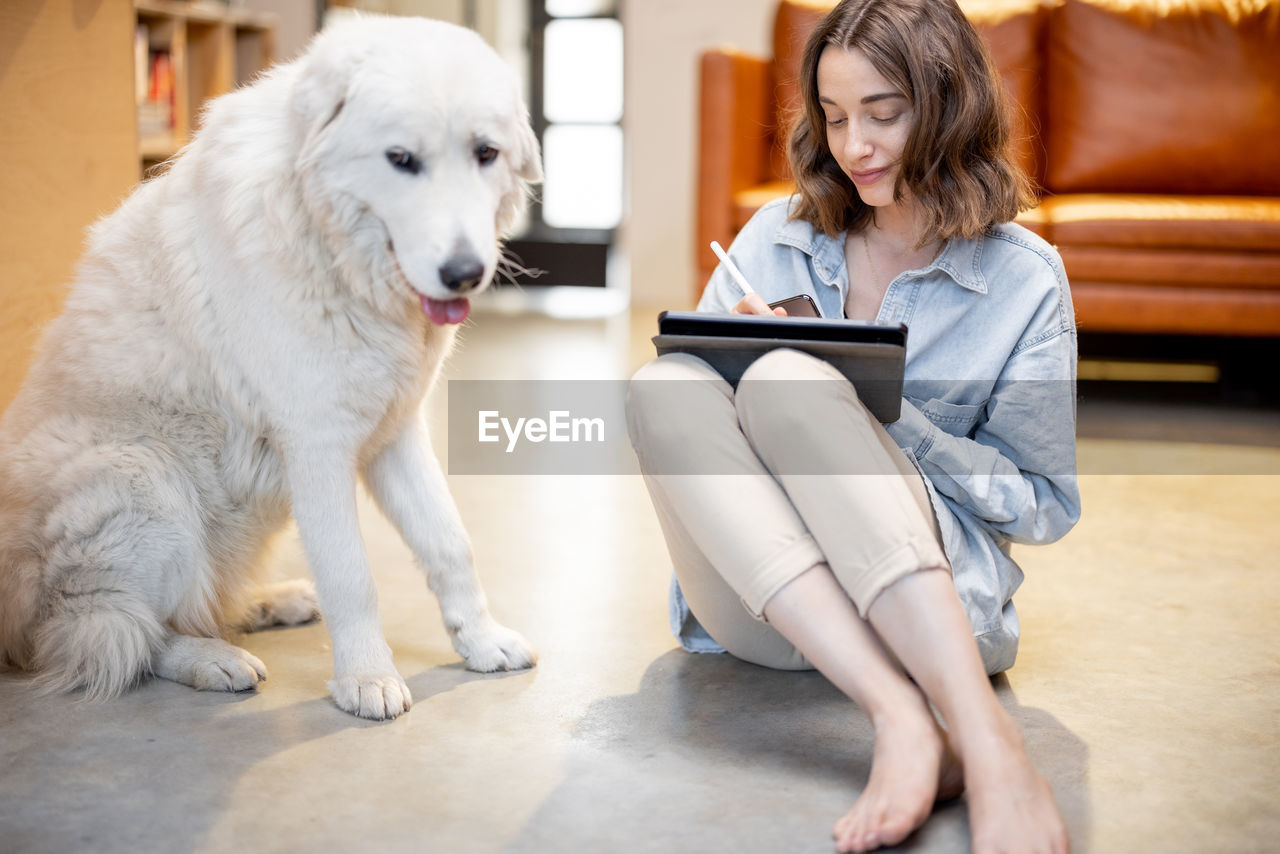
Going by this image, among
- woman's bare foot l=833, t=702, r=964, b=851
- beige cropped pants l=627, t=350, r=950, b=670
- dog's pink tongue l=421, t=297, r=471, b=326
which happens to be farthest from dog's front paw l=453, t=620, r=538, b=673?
woman's bare foot l=833, t=702, r=964, b=851

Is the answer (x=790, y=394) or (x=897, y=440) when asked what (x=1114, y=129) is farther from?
(x=790, y=394)

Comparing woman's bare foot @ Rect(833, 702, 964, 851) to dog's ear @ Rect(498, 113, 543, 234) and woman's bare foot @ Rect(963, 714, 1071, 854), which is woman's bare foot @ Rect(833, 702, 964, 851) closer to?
woman's bare foot @ Rect(963, 714, 1071, 854)

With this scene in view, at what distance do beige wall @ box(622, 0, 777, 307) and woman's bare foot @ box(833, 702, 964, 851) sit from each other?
438 cm

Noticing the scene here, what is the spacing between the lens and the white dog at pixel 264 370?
4.51 ft

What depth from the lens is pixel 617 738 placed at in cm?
146

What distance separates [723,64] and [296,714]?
267 centimetres

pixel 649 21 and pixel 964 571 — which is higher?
pixel 649 21

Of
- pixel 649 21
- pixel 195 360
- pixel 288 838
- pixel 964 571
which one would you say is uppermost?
pixel 649 21

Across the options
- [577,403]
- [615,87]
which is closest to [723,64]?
[577,403]

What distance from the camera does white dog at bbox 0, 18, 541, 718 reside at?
1.37m

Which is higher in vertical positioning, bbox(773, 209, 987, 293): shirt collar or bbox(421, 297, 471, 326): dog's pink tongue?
bbox(773, 209, 987, 293): shirt collar

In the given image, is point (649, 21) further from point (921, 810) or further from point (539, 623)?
point (921, 810)

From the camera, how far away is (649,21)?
543cm
